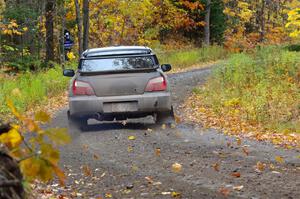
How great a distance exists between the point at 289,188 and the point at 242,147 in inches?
113

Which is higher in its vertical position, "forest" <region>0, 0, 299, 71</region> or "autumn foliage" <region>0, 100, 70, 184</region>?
"autumn foliage" <region>0, 100, 70, 184</region>

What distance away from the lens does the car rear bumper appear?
10969mm

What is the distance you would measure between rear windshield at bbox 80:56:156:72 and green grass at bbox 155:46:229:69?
19.4 m

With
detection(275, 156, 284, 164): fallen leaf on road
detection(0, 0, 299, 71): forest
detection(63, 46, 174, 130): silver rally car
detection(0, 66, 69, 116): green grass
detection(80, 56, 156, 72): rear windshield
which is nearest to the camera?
detection(275, 156, 284, 164): fallen leaf on road

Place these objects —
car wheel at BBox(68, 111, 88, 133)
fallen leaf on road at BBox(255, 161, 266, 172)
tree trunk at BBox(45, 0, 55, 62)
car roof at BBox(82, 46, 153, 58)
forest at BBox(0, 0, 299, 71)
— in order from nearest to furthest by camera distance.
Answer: fallen leaf on road at BBox(255, 161, 266, 172), car roof at BBox(82, 46, 153, 58), car wheel at BBox(68, 111, 88, 133), tree trunk at BBox(45, 0, 55, 62), forest at BBox(0, 0, 299, 71)

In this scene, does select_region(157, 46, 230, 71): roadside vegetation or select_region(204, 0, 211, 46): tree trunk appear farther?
select_region(204, 0, 211, 46): tree trunk

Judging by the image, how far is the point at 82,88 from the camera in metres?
11.0

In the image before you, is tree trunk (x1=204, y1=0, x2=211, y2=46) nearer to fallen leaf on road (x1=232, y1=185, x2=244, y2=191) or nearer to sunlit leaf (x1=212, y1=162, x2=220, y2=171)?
sunlit leaf (x1=212, y1=162, x2=220, y2=171)

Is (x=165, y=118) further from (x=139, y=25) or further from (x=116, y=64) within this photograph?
(x=139, y=25)

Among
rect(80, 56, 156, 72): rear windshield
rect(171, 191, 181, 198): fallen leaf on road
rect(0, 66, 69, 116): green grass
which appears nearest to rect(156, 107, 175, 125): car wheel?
rect(80, 56, 156, 72): rear windshield

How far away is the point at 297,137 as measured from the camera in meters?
10.4

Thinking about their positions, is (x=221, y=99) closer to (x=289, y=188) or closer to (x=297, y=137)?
(x=297, y=137)

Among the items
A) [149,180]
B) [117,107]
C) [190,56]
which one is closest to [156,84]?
[117,107]

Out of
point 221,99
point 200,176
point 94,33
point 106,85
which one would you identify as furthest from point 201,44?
point 200,176
